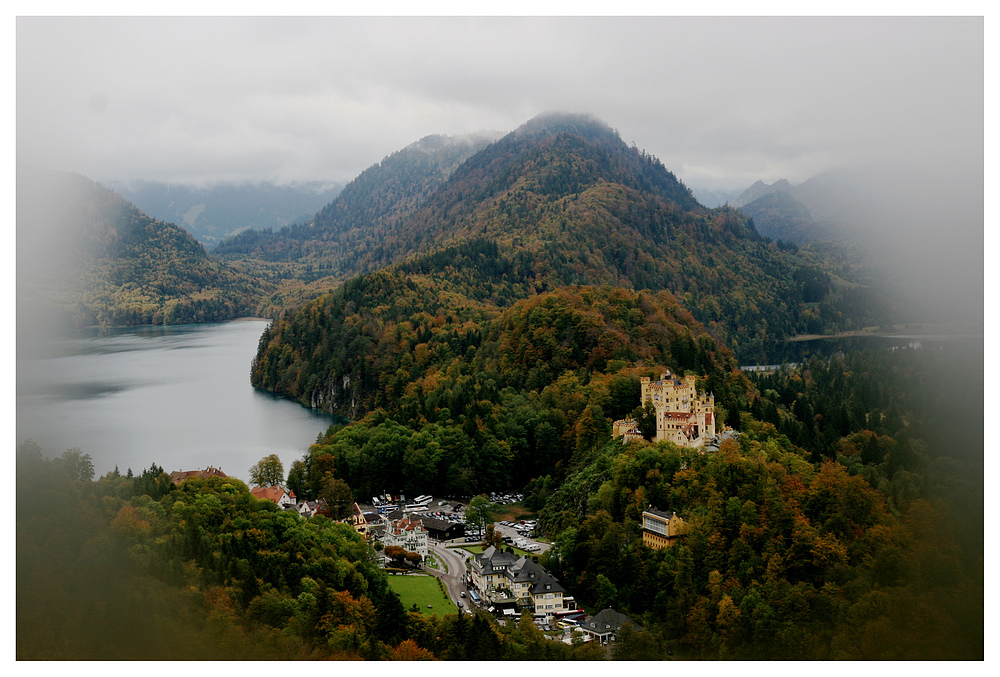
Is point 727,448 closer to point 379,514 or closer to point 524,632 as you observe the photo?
point 524,632

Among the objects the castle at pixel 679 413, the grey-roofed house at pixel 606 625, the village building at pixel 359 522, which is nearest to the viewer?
Result: the grey-roofed house at pixel 606 625

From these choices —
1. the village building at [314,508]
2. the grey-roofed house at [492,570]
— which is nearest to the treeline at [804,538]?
the grey-roofed house at [492,570]

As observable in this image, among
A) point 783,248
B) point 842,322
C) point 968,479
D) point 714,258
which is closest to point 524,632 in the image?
point 968,479

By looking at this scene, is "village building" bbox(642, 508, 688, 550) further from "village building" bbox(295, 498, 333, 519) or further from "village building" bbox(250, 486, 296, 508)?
"village building" bbox(250, 486, 296, 508)

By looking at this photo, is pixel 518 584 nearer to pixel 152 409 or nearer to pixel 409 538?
pixel 409 538

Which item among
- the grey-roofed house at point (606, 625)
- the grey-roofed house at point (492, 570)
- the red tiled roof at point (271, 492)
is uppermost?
the red tiled roof at point (271, 492)

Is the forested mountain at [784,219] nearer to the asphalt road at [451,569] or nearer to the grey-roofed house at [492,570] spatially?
the asphalt road at [451,569]
